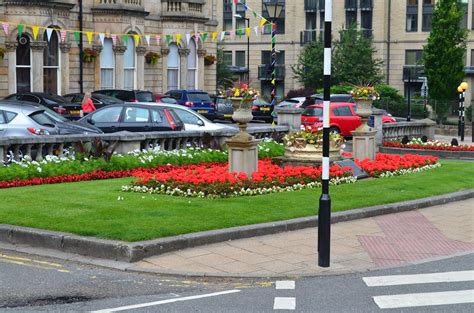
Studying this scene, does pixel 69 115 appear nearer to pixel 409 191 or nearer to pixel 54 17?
pixel 54 17

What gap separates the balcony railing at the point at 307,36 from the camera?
70688 millimetres

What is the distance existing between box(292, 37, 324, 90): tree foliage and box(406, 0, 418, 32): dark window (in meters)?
7.73

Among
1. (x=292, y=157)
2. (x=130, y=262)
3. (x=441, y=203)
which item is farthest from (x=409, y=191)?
(x=130, y=262)

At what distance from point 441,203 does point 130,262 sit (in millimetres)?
7823

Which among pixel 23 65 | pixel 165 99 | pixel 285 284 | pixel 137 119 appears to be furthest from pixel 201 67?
pixel 285 284

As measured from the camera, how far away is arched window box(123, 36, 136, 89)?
1700 inches

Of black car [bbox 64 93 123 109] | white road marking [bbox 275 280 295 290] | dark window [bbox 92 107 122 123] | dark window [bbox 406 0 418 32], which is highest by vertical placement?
dark window [bbox 406 0 418 32]

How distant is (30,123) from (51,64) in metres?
19.4

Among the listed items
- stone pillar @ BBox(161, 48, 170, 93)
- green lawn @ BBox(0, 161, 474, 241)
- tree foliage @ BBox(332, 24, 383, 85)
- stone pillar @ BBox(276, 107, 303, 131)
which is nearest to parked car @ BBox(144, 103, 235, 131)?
stone pillar @ BBox(276, 107, 303, 131)

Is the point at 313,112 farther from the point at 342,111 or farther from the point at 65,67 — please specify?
the point at 65,67

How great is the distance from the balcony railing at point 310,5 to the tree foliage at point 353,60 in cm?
870

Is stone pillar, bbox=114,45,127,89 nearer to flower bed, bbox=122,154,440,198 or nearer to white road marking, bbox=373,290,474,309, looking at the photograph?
flower bed, bbox=122,154,440,198

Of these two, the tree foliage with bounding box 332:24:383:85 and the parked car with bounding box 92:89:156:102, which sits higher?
the tree foliage with bounding box 332:24:383:85

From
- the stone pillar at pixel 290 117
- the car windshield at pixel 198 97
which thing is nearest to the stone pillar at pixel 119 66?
the car windshield at pixel 198 97
